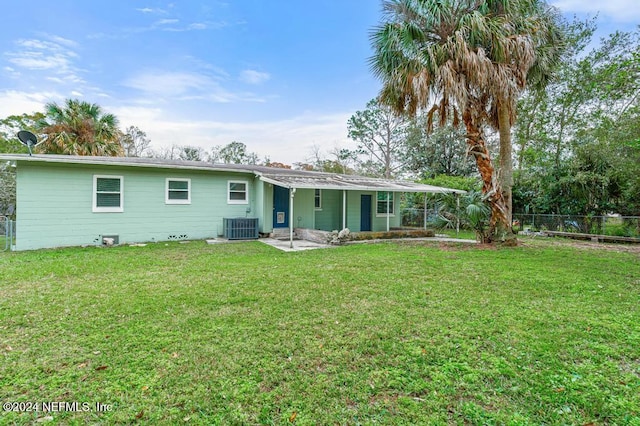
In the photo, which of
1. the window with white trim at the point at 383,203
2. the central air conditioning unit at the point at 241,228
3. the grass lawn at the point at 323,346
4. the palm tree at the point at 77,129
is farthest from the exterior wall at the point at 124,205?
the palm tree at the point at 77,129

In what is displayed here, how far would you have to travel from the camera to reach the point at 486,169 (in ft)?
31.9

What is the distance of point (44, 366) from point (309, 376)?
8.03ft

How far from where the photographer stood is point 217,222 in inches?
464

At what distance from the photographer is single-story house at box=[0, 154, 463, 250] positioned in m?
9.02

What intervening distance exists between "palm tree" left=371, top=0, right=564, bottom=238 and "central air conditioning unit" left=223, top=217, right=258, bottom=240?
21.7ft

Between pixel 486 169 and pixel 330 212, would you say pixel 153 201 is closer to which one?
pixel 330 212

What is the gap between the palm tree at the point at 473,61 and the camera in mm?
8625

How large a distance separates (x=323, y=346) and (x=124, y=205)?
9.73 m

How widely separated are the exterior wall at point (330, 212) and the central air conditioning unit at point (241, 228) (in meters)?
3.15

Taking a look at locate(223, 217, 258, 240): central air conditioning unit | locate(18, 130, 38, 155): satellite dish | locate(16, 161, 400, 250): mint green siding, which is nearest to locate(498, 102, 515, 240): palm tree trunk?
locate(16, 161, 400, 250): mint green siding

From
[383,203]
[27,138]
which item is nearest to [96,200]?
[27,138]

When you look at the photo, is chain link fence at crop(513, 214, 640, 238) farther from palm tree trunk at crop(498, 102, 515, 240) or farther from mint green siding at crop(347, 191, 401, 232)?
mint green siding at crop(347, 191, 401, 232)

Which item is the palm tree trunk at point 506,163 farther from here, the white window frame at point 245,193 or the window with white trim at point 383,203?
the white window frame at point 245,193

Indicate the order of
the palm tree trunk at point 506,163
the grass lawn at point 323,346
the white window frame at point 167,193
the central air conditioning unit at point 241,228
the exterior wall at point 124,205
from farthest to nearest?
the central air conditioning unit at point 241,228, the white window frame at point 167,193, the palm tree trunk at point 506,163, the exterior wall at point 124,205, the grass lawn at point 323,346
